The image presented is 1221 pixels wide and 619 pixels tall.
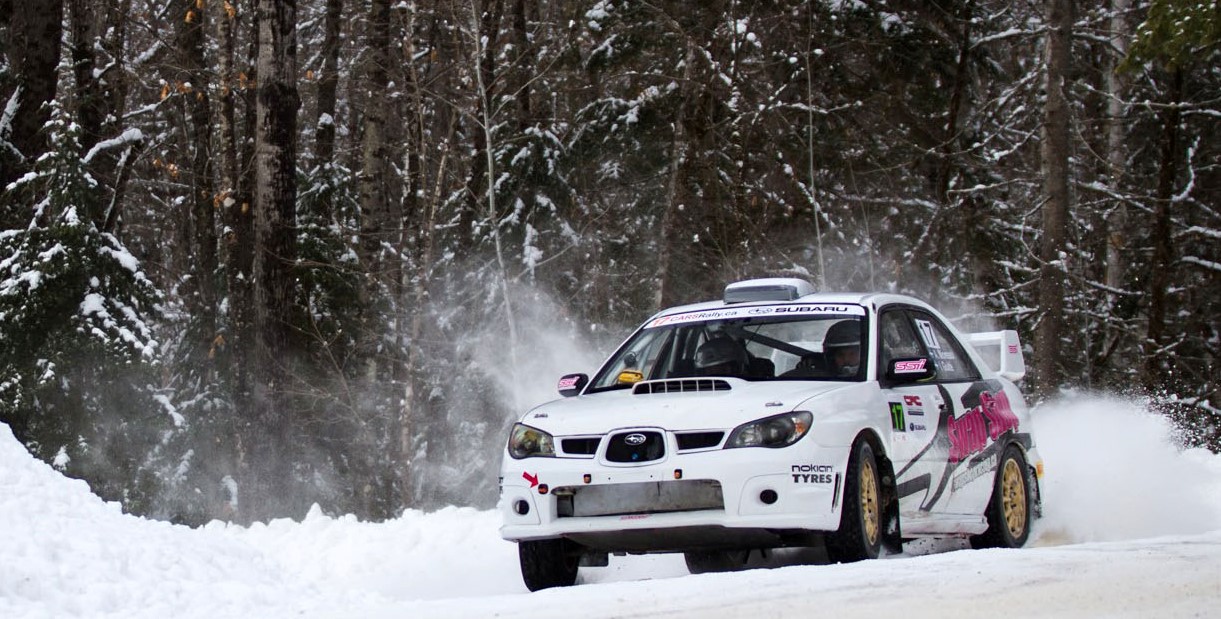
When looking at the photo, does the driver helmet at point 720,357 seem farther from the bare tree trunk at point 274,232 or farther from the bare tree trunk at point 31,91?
the bare tree trunk at point 31,91

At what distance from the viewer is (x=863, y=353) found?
8234mm

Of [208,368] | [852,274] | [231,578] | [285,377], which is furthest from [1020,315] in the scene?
[231,578]

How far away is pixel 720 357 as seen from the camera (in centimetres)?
862

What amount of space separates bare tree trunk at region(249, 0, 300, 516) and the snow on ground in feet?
27.0

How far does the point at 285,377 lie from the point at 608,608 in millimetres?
13924

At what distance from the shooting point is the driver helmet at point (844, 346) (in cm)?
823

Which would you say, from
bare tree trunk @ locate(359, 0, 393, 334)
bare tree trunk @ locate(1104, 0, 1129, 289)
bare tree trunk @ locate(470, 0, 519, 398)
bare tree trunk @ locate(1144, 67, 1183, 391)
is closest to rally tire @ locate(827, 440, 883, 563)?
bare tree trunk @ locate(470, 0, 519, 398)

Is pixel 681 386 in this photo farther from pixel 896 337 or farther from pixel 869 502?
pixel 896 337

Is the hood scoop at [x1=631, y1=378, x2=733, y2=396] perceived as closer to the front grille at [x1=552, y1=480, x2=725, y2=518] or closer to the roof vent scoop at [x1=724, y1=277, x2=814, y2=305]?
the front grille at [x1=552, y1=480, x2=725, y2=518]

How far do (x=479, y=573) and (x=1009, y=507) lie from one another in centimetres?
333

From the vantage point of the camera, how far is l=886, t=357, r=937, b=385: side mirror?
7.89m

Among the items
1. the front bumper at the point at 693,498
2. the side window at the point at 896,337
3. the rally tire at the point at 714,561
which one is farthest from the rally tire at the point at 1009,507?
the front bumper at the point at 693,498

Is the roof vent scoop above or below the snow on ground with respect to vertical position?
above

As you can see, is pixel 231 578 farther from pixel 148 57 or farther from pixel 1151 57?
pixel 148 57
